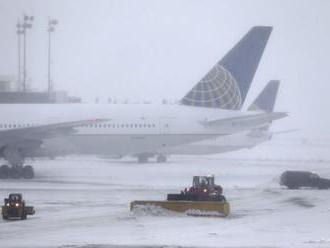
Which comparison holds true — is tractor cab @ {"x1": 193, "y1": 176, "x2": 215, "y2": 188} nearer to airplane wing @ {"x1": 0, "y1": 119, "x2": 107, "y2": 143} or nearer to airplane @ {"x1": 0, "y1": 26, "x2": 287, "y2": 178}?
airplane wing @ {"x1": 0, "y1": 119, "x2": 107, "y2": 143}

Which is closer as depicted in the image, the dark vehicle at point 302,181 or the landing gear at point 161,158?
the dark vehicle at point 302,181

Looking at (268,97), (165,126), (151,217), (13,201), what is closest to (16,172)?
(165,126)

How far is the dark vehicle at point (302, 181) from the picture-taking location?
42.3m

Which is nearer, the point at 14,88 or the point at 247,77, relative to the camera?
A: the point at 247,77

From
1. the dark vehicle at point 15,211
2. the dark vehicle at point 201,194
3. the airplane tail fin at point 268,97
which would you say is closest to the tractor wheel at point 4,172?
the dark vehicle at point 201,194

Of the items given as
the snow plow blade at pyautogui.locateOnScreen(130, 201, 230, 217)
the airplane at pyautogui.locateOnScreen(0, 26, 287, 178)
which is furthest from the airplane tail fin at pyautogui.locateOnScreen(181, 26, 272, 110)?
the snow plow blade at pyautogui.locateOnScreen(130, 201, 230, 217)

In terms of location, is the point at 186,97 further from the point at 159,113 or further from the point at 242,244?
the point at 242,244

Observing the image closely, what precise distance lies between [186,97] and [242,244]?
35392 millimetres

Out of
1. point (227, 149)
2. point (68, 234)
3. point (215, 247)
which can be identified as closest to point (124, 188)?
point (68, 234)

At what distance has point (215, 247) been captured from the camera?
2030cm

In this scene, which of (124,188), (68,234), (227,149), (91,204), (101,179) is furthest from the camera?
(227,149)

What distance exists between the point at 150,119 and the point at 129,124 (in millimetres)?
1475

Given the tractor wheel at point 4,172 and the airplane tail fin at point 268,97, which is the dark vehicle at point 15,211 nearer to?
the tractor wheel at point 4,172

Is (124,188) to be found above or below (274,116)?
below
